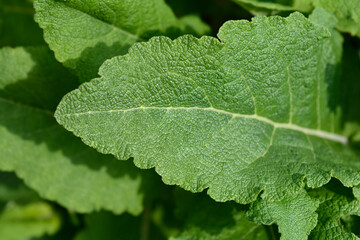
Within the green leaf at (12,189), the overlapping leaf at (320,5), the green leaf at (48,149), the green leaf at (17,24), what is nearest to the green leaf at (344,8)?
the overlapping leaf at (320,5)

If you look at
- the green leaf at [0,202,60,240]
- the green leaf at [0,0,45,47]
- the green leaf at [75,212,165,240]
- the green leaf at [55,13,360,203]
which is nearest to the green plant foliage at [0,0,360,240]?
the green leaf at [55,13,360,203]

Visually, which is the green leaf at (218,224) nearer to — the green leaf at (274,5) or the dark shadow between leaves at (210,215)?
the dark shadow between leaves at (210,215)

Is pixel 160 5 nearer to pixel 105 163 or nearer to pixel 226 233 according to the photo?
pixel 105 163

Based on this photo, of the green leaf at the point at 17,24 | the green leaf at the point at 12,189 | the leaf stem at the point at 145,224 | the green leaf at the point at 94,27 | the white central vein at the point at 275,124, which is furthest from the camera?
the green leaf at the point at 12,189

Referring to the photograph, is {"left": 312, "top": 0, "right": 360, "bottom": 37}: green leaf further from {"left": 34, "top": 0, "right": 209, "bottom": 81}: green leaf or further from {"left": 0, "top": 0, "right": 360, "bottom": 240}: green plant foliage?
{"left": 34, "top": 0, "right": 209, "bottom": 81}: green leaf

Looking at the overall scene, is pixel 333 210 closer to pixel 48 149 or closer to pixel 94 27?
pixel 94 27
